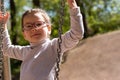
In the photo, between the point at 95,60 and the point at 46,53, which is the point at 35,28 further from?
the point at 95,60

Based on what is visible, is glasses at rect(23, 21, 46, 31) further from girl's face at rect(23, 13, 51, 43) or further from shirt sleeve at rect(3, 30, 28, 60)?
shirt sleeve at rect(3, 30, 28, 60)

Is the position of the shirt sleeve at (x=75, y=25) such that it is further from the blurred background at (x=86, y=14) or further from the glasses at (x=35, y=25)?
the blurred background at (x=86, y=14)

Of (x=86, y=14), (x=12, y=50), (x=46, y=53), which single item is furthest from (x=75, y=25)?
(x=86, y=14)

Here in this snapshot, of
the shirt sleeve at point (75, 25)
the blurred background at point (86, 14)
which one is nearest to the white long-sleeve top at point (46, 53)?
the shirt sleeve at point (75, 25)

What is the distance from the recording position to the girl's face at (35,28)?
2.30 metres

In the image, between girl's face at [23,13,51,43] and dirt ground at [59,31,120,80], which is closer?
girl's face at [23,13,51,43]

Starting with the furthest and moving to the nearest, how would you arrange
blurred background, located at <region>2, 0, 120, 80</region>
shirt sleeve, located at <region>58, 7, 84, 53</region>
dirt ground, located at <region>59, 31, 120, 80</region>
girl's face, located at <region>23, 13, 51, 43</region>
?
1. blurred background, located at <region>2, 0, 120, 80</region>
2. dirt ground, located at <region>59, 31, 120, 80</region>
3. girl's face, located at <region>23, 13, 51, 43</region>
4. shirt sleeve, located at <region>58, 7, 84, 53</region>

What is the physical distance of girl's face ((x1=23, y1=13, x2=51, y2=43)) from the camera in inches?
90.7

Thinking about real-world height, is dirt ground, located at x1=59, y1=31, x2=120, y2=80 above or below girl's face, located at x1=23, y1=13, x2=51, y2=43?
below

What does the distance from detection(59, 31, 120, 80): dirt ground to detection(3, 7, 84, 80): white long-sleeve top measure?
7868 mm

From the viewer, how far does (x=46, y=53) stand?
227 centimetres

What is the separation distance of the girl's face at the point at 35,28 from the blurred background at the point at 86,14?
12484 mm

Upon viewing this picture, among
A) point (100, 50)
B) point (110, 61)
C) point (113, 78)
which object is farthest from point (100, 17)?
point (113, 78)

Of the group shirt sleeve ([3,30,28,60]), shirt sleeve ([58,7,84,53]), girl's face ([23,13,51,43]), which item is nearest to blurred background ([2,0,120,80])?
shirt sleeve ([3,30,28,60])
